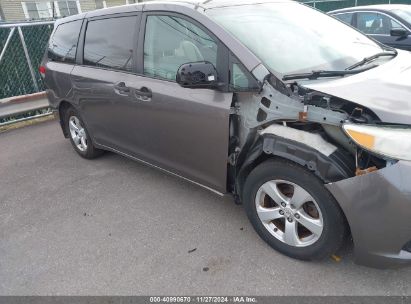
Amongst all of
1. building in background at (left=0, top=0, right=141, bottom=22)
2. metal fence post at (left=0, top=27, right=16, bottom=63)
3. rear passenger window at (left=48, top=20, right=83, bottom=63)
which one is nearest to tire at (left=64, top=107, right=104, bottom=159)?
rear passenger window at (left=48, top=20, right=83, bottom=63)

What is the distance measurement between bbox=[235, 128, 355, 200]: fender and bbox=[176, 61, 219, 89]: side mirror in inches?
20.8

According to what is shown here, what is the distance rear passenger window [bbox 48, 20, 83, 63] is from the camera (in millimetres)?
4426

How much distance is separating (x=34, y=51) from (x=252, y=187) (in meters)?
6.18

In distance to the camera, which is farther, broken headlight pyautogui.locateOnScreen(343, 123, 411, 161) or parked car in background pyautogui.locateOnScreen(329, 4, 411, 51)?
parked car in background pyautogui.locateOnScreen(329, 4, 411, 51)

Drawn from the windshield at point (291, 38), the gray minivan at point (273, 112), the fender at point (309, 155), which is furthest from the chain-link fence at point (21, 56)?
the fender at point (309, 155)

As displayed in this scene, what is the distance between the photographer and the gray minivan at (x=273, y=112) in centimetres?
219

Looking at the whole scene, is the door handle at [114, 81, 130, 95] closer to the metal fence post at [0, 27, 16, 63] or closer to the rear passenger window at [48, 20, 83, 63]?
the rear passenger window at [48, 20, 83, 63]

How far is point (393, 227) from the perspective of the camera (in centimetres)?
212

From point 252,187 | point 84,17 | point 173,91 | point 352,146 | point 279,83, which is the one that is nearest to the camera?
point 352,146

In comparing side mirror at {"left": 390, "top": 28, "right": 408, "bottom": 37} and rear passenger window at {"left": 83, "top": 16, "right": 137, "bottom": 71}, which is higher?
rear passenger window at {"left": 83, "top": 16, "right": 137, "bottom": 71}

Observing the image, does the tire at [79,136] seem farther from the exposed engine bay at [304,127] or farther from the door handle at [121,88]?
the exposed engine bay at [304,127]

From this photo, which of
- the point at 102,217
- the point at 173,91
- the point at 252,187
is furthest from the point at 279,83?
the point at 102,217

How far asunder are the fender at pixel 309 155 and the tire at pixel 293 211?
8 centimetres

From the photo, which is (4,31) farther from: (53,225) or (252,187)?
(252,187)
